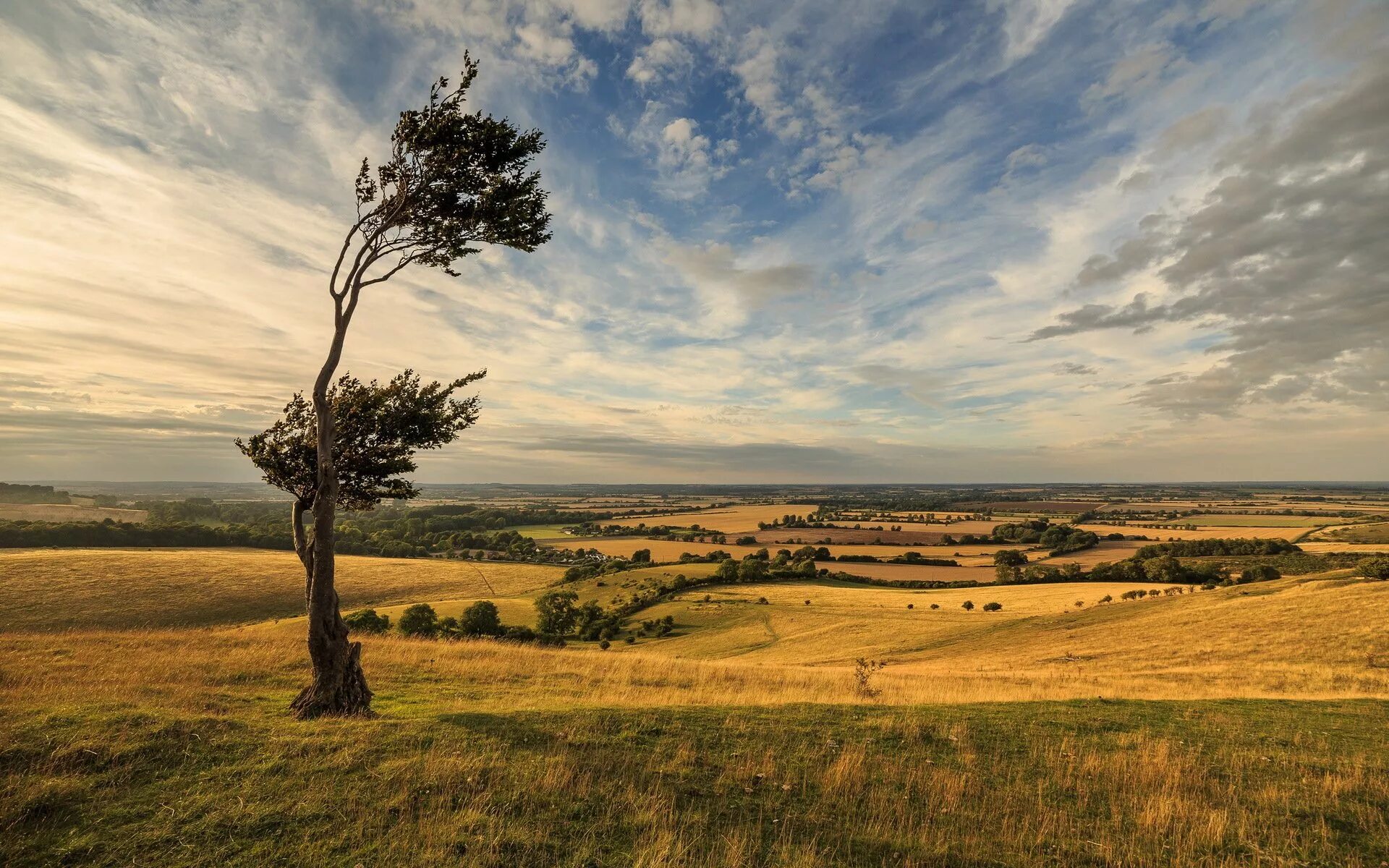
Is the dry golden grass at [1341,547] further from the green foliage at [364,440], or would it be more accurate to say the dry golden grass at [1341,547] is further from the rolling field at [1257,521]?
the green foliage at [364,440]

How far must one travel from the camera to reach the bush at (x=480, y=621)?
5550 cm

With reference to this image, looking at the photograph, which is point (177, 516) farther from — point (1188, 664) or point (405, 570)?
point (1188, 664)

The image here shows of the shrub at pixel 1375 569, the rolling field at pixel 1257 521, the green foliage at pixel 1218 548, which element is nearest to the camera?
the shrub at pixel 1375 569

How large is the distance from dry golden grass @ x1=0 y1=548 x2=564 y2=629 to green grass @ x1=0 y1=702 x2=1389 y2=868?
54209mm

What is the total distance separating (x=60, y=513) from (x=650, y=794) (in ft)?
491

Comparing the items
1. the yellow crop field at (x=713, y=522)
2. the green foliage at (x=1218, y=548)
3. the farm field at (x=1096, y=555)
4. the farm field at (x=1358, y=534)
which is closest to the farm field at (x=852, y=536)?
the yellow crop field at (x=713, y=522)

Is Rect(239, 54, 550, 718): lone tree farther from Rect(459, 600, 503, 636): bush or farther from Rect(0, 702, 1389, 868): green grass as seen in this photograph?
Rect(459, 600, 503, 636): bush

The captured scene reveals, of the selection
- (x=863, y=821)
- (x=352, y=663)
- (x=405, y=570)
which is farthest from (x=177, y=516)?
(x=863, y=821)

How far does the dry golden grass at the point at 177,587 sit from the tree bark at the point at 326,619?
50893 mm

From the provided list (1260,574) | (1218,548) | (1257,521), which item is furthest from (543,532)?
(1257,521)

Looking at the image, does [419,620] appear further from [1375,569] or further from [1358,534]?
[1358,534]

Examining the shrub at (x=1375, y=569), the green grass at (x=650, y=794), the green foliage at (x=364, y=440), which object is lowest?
the shrub at (x=1375, y=569)

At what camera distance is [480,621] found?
56.6 metres

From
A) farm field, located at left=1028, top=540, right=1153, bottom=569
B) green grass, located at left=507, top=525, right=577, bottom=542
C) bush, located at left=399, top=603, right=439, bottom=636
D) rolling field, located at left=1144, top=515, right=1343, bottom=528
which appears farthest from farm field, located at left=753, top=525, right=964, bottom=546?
bush, located at left=399, top=603, right=439, bottom=636
